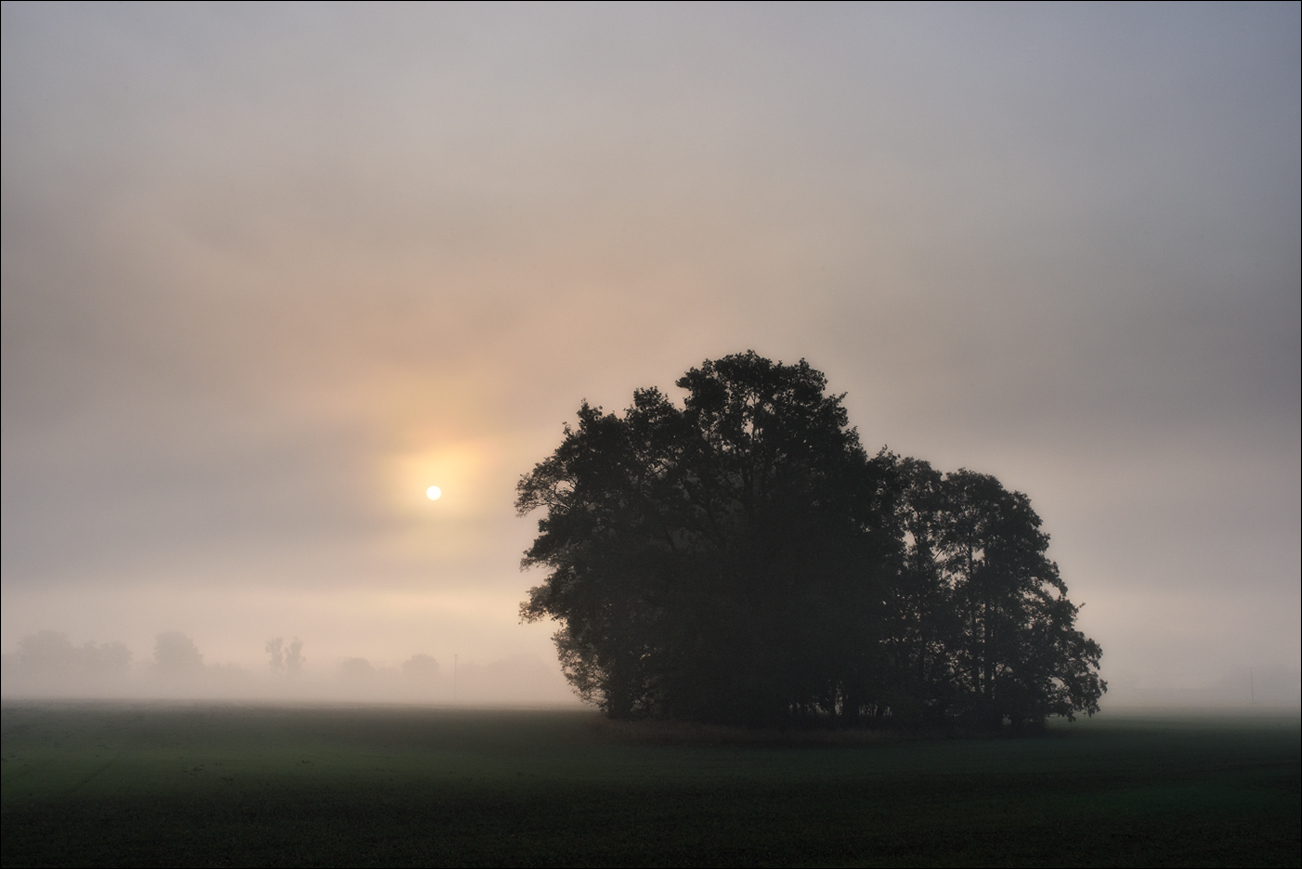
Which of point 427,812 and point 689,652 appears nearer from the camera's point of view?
point 427,812

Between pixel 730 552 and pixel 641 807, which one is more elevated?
pixel 730 552

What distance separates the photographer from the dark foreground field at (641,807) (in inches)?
797

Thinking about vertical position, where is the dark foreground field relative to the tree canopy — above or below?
below

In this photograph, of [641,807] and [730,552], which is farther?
[730,552]

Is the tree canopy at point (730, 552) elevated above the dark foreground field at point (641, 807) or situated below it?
above

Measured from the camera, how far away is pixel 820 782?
107 ft

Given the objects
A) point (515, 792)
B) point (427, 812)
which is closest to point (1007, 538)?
point (515, 792)

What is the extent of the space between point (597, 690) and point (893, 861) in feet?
194

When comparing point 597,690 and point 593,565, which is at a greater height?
point 593,565

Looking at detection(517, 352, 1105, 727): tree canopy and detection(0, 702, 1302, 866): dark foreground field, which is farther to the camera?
detection(517, 352, 1105, 727): tree canopy

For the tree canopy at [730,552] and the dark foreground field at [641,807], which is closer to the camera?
the dark foreground field at [641,807]

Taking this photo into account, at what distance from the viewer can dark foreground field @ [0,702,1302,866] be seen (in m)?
20.2

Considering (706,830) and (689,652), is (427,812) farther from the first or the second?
(689,652)

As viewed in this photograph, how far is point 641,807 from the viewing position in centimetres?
2592
